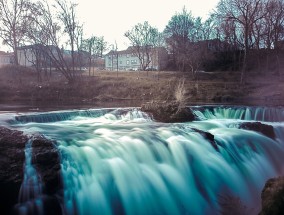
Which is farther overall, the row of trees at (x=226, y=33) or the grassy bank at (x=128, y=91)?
the row of trees at (x=226, y=33)

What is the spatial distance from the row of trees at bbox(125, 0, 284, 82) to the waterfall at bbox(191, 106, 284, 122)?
16.9 metres

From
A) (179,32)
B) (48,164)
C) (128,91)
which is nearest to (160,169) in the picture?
(48,164)

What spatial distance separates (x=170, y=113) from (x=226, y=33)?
29.2 meters

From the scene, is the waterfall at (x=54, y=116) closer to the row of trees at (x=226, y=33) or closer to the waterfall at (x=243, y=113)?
the waterfall at (x=243, y=113)

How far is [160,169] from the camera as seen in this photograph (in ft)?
25.9

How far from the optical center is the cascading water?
22.1 feet

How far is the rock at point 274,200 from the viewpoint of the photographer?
16.5ft

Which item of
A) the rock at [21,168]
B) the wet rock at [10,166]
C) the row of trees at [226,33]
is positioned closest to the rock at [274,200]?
the rock at [21,168]

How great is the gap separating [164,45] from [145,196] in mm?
53392

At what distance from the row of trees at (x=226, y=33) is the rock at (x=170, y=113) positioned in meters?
21.6

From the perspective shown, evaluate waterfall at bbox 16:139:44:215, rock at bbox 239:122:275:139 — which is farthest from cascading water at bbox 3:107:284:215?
rock at bbox 239:122:275:139

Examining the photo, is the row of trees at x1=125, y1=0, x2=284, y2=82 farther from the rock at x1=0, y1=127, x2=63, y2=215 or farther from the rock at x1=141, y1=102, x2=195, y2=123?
the rock at x1=0, y1=127, x2=63, y2=215

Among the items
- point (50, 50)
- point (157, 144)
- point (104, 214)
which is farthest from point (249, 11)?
point (104, 214)

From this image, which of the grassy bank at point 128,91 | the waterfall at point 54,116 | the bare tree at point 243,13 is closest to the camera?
the waterfall at point 54,116
